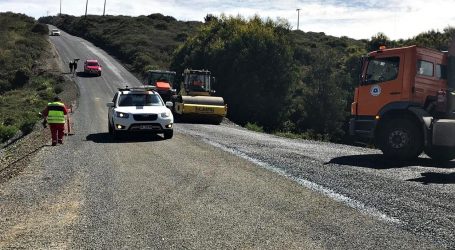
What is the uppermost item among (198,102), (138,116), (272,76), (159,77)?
(272,76)

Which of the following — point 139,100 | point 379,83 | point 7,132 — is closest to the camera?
point 379,83

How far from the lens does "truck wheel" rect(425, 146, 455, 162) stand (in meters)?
13.4

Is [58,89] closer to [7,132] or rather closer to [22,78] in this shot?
[22,78]

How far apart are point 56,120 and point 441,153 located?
12.0 meters

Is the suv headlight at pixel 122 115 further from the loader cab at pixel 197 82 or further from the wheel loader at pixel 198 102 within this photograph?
the loader cab at pixel 197 82

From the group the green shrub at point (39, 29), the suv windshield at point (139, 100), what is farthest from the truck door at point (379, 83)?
the green shrub at point (39, 29)

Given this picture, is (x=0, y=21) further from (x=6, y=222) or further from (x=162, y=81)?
(x=6, y=222)

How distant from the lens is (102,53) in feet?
261

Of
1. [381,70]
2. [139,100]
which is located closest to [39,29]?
[139,100]

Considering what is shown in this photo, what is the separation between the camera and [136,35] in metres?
89.1

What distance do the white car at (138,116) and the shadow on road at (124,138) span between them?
0.27 meters

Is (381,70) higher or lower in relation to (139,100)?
higher

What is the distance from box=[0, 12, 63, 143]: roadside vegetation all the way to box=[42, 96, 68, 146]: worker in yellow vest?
420 inches

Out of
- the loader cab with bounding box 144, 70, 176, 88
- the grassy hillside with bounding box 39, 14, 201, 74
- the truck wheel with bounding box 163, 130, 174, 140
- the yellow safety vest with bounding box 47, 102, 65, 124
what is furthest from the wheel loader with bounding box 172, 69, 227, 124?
the grassy hillside with bounding box 39, 14, 201, 74
